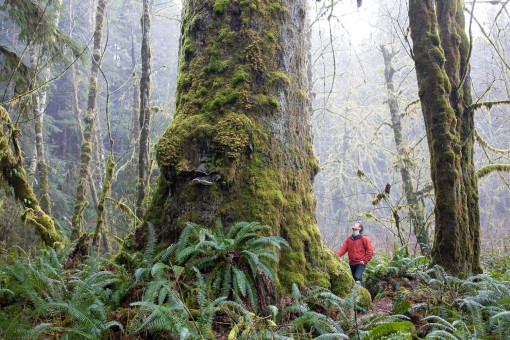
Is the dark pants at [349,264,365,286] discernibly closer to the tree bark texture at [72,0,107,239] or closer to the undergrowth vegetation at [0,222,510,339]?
the undergrowth vegetation at [0,222,510,339]

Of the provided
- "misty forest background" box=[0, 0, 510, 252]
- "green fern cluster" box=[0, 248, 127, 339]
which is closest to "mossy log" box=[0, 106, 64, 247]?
"misty forest background" box=[0, 0, 510, 252]

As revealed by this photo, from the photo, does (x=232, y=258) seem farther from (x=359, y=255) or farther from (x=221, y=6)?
(x=359, y=255)

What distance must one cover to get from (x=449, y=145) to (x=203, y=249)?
3.84 meters

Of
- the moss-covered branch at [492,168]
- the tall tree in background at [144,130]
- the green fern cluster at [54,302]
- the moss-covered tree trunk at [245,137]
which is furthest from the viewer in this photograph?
the tall tree in background at [144,130]

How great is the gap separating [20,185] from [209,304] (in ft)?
14.5

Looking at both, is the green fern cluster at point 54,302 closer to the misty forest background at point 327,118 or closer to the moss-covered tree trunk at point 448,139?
the misty forest background at point 327,118

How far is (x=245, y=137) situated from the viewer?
402 cm

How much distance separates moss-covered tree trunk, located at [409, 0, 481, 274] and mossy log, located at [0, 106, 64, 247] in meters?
5.79

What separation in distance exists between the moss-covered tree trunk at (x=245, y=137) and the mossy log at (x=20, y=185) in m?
2.63

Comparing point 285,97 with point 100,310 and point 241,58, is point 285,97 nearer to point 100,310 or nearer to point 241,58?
point 241,58

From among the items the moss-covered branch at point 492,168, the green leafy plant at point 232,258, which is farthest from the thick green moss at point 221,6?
the moss-covered branch at point 492,168

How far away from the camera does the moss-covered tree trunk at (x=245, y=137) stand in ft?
12.9

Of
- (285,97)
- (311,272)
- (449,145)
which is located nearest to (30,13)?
(285,97)

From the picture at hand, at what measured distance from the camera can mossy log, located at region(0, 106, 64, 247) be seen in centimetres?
557
